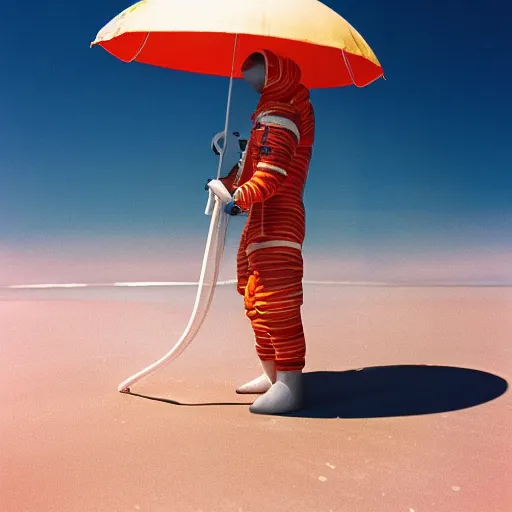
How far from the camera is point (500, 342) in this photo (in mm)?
6086

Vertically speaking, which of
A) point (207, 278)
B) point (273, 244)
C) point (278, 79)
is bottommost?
point (207, 278)

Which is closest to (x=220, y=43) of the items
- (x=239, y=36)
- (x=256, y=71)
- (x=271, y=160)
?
(x=239, y=36)

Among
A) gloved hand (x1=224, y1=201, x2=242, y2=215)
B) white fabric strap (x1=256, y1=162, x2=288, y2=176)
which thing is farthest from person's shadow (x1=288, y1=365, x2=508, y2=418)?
white fabric strap (x1=256, y1=162, x2=288, y2=176)

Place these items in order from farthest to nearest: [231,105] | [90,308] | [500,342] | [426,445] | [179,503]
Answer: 1. [90,308]
2. [500,342]
3. [231,105]
4. [426,445]
5. [179,503]

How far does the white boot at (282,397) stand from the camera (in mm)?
3518

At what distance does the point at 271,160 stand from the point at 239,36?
1273 millimetres

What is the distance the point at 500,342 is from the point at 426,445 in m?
3.39

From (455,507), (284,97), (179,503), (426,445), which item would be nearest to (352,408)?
(426,445)

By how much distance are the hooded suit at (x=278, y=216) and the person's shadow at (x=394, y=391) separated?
43cm

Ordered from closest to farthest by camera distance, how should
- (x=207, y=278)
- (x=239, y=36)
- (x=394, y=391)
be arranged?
(x=207, y=278) < (x=394, y=391) < (x=239, y=36)

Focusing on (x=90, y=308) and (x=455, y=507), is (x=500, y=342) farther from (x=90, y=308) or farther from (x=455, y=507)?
(x=90, y=308)

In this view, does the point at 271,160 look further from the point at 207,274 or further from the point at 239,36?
the point at 239,36

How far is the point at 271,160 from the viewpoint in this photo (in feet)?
11.2

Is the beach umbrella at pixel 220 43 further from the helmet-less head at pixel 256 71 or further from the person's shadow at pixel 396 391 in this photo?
the person's shadow at pixel 396 391
